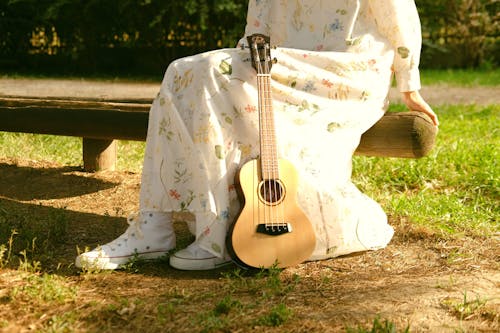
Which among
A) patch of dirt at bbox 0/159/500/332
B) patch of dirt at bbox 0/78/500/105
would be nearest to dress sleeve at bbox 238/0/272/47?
patch of dirt at bbox 0/159/500/332

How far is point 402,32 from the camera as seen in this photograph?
3369 mm

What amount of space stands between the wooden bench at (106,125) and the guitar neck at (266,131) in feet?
1.95

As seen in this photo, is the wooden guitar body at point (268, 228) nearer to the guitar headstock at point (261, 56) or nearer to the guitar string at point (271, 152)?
the guitar string at point (271, 152)

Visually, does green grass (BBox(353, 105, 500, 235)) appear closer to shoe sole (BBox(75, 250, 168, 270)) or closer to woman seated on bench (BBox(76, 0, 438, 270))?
woman seated on bench (BBox(76, 0, 438, 270))

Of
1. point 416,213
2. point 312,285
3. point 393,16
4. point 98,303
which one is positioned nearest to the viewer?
point 98,303

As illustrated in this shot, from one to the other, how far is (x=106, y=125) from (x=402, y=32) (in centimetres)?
162

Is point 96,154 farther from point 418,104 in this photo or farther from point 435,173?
point 418,104

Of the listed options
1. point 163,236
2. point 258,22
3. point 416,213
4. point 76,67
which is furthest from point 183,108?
point 76,67

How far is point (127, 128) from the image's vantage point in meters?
4.09

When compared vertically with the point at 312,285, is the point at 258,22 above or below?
above

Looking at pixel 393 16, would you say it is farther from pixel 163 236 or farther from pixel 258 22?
pixel 163 236

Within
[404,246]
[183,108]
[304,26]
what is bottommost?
[404,246]

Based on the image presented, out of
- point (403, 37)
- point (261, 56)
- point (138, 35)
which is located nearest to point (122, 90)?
point (138, 35)

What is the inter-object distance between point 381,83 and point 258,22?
0.62m
